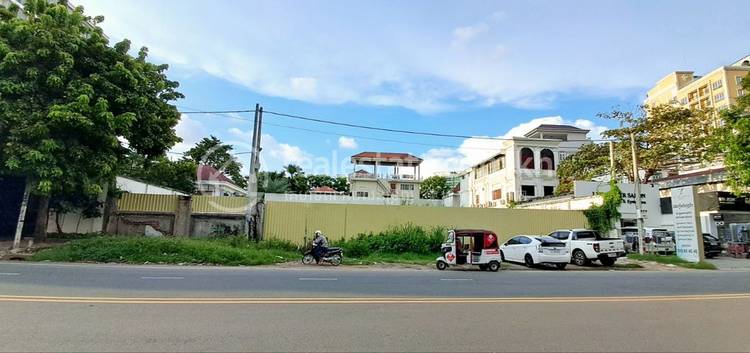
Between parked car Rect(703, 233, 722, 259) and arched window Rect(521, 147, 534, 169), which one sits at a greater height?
arched window Rect(521, 147, 534, 169)

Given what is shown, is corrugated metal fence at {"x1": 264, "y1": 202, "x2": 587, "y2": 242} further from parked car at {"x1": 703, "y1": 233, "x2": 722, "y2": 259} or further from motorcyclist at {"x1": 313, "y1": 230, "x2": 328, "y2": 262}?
A: parked car at {"x1": 703, "y1": 233, "x2": 722, "y2": 259}

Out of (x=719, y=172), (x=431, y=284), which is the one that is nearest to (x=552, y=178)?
(x=719, y=172)

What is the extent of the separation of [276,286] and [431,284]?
3.88 m

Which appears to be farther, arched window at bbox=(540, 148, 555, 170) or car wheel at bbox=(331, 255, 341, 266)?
arched window at bbox=(540, 148, 555, 170)

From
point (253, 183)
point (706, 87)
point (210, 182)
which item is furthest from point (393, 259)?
point (706, 87)

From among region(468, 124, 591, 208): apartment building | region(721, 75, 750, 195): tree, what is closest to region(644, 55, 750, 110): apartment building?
region(468, 124, 591, 208): apartment building

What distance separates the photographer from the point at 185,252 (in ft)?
54.6

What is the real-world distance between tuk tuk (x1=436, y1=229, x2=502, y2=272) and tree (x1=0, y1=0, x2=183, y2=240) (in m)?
14.1

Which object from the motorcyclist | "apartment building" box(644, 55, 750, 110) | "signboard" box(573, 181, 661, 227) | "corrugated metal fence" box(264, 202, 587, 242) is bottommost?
the motorcyclist

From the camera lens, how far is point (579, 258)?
19.4 m

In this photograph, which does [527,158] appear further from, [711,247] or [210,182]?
[210,182]

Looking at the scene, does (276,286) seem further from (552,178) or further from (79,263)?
(552,178)

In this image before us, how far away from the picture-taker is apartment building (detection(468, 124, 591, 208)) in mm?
47562

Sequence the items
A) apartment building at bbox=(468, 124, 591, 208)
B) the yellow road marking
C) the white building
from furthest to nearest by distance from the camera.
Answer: apartment building at bbox=(468, 124, 591, 208) → the white building → the yellow road marking
